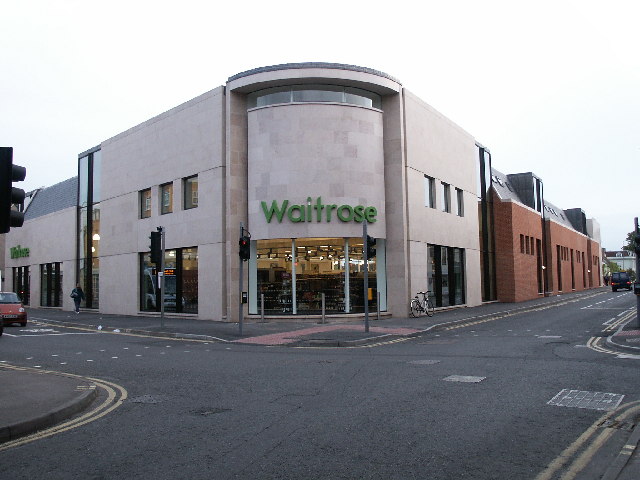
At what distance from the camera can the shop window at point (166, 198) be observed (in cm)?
2724

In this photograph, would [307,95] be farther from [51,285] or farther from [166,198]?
[51,285]

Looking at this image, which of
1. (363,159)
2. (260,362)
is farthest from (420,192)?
(260,362)

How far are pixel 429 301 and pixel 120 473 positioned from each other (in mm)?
22408

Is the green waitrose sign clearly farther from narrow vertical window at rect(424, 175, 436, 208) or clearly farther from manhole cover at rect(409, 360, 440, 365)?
manhole cover at rect(409, 360, 440, 365)

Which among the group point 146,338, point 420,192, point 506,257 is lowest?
point 146,338

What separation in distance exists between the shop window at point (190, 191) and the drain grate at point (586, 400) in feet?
67.0

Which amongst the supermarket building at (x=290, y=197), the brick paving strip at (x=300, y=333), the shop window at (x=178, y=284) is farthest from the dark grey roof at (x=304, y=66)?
the brick paving strip at (x=300, y=333)

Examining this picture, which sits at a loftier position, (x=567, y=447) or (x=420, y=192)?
(x=420, y=192)

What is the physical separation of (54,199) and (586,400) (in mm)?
41347

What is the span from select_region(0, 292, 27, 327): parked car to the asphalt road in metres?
10.8

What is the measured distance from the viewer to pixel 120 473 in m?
4.95

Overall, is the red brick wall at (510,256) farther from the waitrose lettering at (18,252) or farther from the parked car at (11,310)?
the waitrose lettering at (18,252)

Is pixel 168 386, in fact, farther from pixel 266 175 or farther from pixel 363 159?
pixel 363 159

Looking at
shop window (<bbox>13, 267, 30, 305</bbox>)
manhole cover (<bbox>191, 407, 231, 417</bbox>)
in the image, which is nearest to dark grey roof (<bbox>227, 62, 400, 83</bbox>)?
manhole cover (<bbox>191, 407, 231, 417</bbox>)
